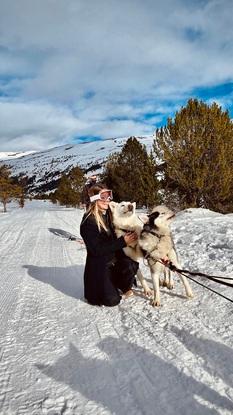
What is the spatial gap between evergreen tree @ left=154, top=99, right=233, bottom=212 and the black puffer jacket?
1245 cm

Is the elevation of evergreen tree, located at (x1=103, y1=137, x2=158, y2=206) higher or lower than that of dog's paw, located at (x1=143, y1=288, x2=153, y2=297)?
higher

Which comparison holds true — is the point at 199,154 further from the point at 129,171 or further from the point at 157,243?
the point at 157,243

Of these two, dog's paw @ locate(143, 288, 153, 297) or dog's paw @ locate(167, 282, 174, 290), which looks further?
dog's paw @ locate(167, 282, 174, 290)

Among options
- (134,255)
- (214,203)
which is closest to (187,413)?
(134,255)

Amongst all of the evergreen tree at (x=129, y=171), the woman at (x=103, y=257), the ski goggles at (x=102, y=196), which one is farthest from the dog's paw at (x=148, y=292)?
the evergreen tree at (x=129, y=171)

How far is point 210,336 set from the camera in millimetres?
3713

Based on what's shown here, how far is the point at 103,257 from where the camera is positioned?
15.9ft

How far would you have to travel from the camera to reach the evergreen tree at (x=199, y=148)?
16.7 meters

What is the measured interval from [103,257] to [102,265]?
0.38ft

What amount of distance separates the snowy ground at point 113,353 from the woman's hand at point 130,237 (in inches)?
35.7

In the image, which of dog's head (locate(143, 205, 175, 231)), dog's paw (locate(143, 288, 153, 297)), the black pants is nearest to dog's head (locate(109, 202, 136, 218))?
dog's head (locate(143, 205, 175, 231))

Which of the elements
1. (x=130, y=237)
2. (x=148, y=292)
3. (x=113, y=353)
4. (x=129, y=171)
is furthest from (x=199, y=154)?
(x=113, y=353)

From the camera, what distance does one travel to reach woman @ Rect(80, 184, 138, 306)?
4805 millimetres

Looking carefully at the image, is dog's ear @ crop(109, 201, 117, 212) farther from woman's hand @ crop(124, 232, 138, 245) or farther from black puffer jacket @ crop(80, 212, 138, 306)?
woman's hand @ crop(124, 232, 138, 245)
